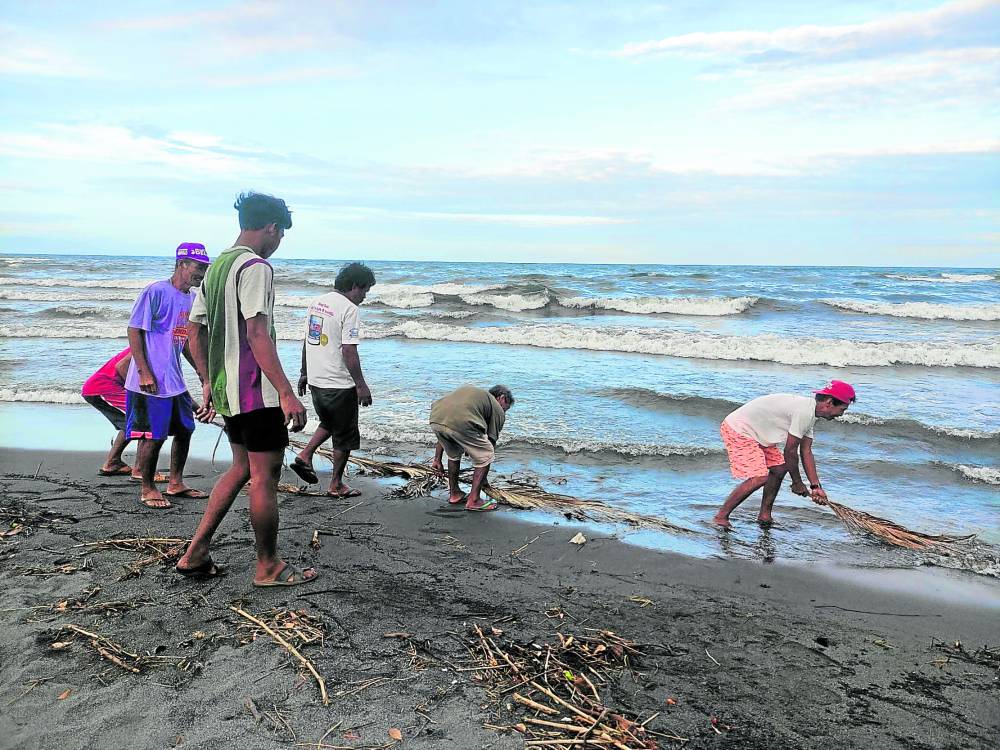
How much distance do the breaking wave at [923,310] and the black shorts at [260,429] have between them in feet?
83.5

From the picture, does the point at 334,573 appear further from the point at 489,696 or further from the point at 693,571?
the point at 693,571

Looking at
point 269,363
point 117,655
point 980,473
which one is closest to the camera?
point 117,655

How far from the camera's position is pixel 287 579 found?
3.93 meters

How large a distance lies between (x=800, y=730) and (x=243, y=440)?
2771mm

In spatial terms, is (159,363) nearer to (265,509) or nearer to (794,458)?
(265,509)

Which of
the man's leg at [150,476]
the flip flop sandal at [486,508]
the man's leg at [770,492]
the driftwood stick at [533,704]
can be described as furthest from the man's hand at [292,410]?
the man's leg at [770,492]

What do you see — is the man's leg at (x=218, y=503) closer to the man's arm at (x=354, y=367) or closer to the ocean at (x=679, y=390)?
the man's arm at (x=354, y=367)

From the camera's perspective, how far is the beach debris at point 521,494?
5.67 m

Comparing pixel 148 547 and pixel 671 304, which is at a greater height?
pixel 671 304

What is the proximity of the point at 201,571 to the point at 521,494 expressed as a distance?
2.76 metres

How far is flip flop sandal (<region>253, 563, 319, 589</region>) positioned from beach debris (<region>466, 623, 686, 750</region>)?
103 cm

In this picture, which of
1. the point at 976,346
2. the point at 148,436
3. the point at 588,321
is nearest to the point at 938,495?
the point at 148,436

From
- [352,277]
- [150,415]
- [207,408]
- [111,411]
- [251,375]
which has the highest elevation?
[352,277]

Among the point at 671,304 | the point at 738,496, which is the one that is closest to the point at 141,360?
A: the point at 738,496
